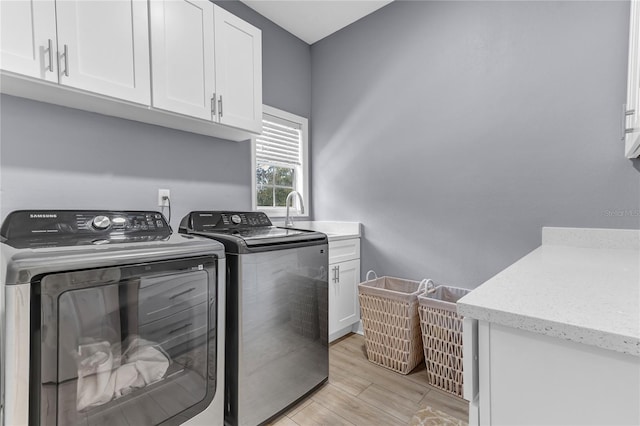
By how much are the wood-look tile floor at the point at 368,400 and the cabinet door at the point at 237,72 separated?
1.79m

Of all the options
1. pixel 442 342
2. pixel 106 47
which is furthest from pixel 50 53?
pixel 442 342

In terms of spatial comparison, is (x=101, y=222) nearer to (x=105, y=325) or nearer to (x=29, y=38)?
(x=105, y=325)

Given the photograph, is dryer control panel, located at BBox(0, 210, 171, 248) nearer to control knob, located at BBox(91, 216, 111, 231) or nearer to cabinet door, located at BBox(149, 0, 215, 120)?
control knob, located at BBox(91, 216, 111, 231)

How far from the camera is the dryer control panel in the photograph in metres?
1.27

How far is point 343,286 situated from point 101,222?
5.74 ft

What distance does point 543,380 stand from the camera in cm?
59

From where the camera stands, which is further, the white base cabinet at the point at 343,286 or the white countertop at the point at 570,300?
the white base cabinet at the point at 343,286

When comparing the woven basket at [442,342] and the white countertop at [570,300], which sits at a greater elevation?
the white countertop at [570,300]

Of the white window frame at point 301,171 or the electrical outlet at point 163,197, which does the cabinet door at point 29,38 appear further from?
the white window frame at point 301,171

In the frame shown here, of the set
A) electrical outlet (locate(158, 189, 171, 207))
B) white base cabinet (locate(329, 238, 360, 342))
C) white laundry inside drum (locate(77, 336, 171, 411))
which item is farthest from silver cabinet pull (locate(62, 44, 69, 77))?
white base cabinet (locate(329, 238, 360, 342))

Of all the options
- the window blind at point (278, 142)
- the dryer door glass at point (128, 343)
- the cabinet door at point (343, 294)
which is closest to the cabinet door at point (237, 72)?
the window blind at point (278, 142)

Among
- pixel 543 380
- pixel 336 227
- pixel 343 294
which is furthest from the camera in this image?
pixel 336 227

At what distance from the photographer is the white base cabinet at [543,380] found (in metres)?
0.52

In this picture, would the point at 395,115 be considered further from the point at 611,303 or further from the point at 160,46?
the point at 611,303
